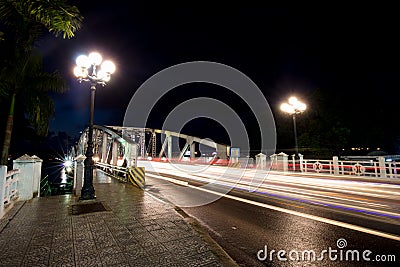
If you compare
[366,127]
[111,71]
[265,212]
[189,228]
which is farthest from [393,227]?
[366,127]

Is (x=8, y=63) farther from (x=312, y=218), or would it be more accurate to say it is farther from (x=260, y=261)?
(x=312, y=218)

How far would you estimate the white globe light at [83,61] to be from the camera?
8.38 m

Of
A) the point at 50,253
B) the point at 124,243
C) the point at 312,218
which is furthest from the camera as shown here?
the point at 312,218

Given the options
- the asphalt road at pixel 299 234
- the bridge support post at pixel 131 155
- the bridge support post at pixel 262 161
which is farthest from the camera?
the bridge support post at pixel 262 161

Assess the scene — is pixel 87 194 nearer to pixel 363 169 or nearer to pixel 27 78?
pixel 27 78

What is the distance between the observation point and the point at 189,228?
4773mm

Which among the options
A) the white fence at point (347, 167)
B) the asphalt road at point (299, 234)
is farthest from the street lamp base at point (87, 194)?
the white fence at point (347, 167)

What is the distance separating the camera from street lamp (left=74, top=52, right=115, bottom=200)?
8.09 m

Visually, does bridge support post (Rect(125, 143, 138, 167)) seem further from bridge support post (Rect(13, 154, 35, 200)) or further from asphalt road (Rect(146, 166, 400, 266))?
asphalt road (Rect(146, 166, 400, 266))

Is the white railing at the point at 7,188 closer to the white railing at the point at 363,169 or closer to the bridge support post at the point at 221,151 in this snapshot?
the white railing at the point at 363,169

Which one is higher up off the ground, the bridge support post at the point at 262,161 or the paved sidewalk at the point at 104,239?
the bridge support post at the point at 262,161

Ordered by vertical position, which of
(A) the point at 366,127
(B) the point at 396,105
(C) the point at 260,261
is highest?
(B) the point at 396,105

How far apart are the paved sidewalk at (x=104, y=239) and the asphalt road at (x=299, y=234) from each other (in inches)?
28.5

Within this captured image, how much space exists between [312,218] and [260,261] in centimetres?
289
